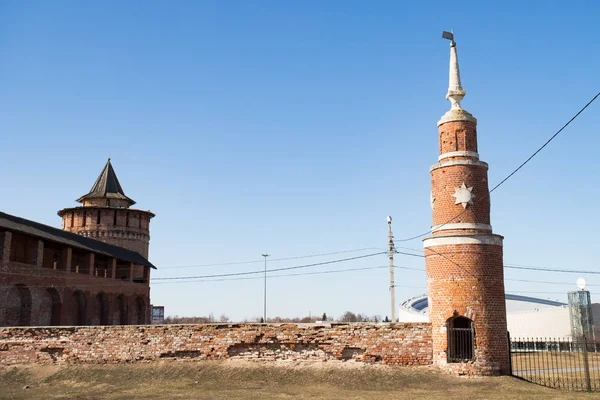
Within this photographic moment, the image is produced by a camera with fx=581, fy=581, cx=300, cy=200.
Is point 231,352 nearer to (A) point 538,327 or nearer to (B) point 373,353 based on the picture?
(B) point 373,353

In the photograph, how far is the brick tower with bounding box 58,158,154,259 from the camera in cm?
4606

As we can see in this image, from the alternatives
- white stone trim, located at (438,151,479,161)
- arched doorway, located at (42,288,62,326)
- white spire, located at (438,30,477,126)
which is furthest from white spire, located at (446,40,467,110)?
arched doorway, located at (42,288,62,326)

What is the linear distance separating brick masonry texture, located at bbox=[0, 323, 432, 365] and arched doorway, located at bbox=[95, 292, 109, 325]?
643 inches

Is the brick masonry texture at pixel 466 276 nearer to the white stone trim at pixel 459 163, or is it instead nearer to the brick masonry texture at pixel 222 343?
the white stone trim at pixel 459 163

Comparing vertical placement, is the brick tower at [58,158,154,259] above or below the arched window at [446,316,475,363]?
above

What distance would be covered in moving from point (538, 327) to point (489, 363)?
125 feet

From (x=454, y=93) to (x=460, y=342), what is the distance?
8.11 m

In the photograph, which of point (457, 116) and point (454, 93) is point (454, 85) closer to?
point (454, 93)

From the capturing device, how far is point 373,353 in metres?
17.7

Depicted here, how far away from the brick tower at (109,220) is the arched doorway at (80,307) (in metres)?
10.8

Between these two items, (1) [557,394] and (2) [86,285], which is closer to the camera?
(1) [557,394]

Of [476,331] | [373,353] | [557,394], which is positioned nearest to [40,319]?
[373,353]

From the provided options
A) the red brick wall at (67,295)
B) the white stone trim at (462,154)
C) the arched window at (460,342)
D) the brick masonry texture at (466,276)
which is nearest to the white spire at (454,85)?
the brick masonry texture at (466,276)

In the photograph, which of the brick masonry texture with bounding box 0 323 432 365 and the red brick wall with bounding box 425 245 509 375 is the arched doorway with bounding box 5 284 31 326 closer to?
the brick masonry texture with bounding box 0 323 432 365
